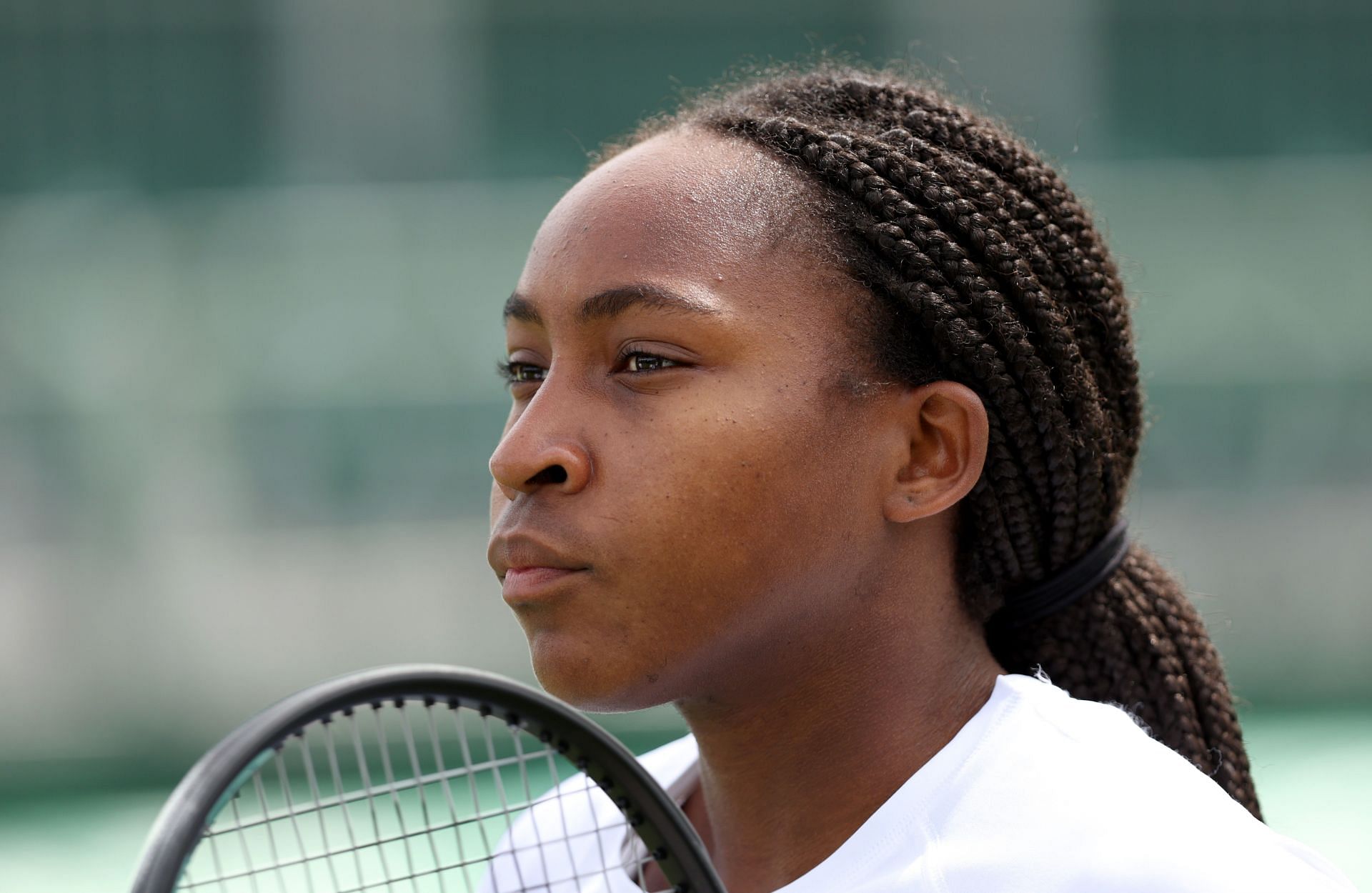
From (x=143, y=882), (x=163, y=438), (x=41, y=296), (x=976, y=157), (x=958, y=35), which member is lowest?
(x=143, y=882)

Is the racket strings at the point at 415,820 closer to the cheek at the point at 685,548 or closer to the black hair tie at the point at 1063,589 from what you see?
the cheek at the point at 685,548

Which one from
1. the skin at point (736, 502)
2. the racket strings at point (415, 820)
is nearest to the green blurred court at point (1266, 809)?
the racket strings at point (415, 820)

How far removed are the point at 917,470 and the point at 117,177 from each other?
7.15 metres

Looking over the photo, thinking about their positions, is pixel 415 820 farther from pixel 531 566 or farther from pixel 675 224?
pixel 675 224

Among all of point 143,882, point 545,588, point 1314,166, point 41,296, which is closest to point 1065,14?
point 1314,166

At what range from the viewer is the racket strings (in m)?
1.70

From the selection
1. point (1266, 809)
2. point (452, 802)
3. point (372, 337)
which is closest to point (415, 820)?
point (372, 337)

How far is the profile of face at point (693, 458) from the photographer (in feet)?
5.96

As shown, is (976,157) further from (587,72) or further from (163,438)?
(587,72)

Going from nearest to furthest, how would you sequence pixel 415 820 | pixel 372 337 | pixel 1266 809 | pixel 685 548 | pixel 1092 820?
1. pixel 1092 820
2. pixel 685 548
3. pixel 415 820
4. pixel 1266 809
5. pixel 372 337

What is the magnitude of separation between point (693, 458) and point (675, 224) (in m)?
0.30

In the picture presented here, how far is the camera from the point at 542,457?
1.83 meters

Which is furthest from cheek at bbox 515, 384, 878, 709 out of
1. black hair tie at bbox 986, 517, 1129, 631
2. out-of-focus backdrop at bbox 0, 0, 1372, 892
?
out-of-focus backdrop at bbox 0, 0, 1372, 892

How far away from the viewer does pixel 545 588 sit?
1.82 m
